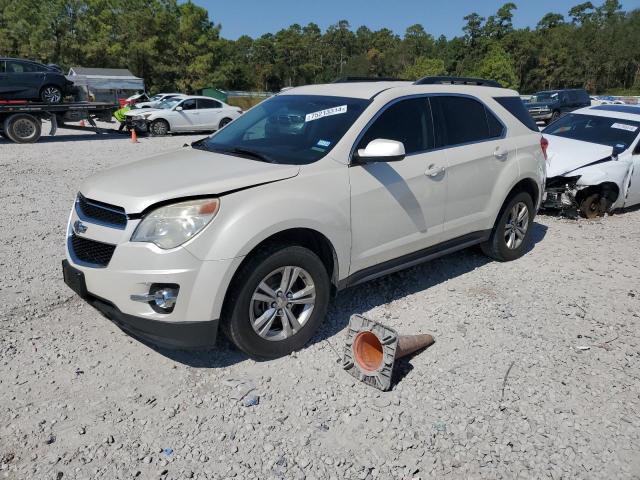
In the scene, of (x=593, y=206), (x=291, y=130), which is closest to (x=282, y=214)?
(x=291, y=130)

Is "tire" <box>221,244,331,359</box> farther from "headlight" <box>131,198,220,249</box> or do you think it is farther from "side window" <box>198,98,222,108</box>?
"side window" <box>198,98,222,108</box>

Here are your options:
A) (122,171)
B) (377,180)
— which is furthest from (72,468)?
(377,180)

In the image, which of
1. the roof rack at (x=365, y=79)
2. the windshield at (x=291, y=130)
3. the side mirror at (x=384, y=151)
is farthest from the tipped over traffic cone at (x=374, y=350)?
the roof rack at (x=365, y=79)

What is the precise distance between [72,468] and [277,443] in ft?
3.42

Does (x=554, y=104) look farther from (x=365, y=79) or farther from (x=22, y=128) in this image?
(x=365, y=79)

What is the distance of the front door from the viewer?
12.6ft

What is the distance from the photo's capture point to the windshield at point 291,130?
150 inches

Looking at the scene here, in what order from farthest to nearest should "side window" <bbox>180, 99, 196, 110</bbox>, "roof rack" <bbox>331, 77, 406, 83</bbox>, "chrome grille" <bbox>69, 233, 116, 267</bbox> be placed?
"side window" <bbox>180, 99, 196, 110</bbox>, "roof rack" <bbox>331, 77, 406, 83</bbox>, "chrome grille" <bbox>69, 233, 116, 267</bbox>

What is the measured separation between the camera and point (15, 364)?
3.47 meters

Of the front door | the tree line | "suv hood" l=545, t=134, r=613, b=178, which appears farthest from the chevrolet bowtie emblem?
the tree line

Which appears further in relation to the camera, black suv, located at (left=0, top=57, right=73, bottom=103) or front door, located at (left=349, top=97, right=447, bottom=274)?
black suv, located at (left=0, top=57, right=73, bottom=103)

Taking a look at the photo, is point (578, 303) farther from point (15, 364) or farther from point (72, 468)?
point (15, 364)

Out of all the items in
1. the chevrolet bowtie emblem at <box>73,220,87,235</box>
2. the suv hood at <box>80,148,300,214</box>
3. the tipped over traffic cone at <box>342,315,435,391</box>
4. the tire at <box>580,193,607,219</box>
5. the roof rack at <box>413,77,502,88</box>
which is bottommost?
the tire at <box>580,193,607,219</box>

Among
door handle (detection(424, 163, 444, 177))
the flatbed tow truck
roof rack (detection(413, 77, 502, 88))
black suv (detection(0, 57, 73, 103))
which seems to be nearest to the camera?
door handle (detection(424, 163, 444, 177))
